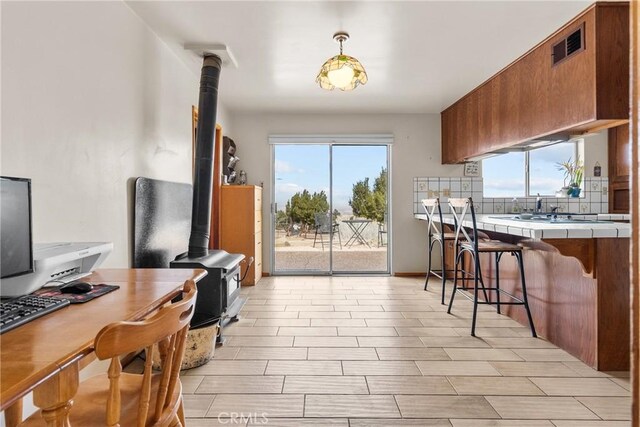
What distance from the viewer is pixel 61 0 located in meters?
1.67

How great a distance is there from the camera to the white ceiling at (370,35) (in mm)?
2289

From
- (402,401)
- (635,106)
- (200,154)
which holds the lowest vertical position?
(402,401)

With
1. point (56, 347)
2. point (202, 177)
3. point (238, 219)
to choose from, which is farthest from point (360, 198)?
point (56, 347)

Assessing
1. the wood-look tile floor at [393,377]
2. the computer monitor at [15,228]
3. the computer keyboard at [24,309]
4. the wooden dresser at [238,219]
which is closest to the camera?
the computer keyboard at [24,309]

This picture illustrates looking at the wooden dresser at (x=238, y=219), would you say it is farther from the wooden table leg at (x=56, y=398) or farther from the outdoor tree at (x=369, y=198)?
the wooden table leg at (x=56, y=398)

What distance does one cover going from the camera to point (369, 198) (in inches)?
199

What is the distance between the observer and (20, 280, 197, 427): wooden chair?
80cm

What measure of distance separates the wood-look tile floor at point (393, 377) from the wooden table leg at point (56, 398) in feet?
3.46

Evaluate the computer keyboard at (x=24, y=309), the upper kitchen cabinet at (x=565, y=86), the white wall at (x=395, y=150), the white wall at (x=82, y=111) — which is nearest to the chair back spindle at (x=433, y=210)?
the white wall at (x=395, y=150)

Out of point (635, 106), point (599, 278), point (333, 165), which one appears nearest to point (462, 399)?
point (599, 278)

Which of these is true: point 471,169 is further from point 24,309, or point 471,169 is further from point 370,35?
point 24,309

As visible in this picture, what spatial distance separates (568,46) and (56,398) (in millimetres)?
3415

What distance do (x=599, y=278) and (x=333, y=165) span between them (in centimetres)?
342

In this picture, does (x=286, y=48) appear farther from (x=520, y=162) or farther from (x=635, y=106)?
(x=520, y=162)
